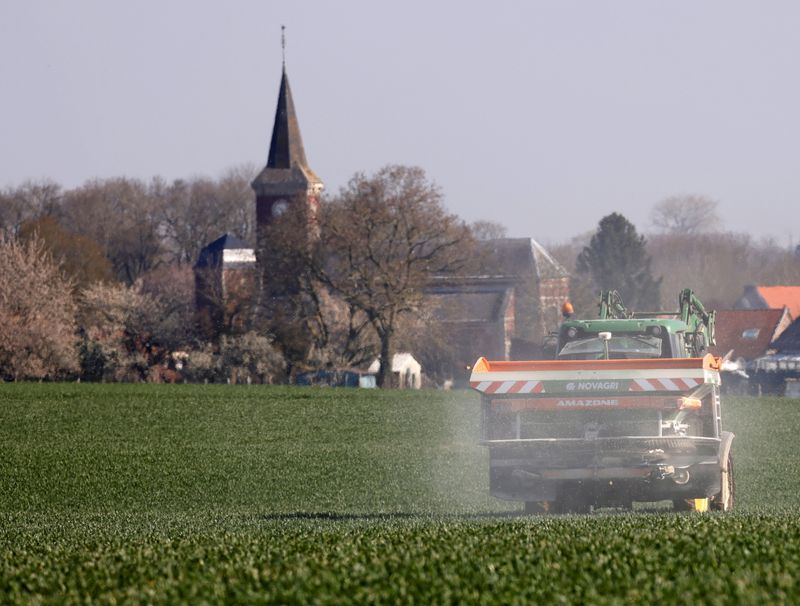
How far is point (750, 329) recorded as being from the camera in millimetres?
104312

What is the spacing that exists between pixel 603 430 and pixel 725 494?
199 centimetres

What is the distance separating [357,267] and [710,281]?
71.5 meters

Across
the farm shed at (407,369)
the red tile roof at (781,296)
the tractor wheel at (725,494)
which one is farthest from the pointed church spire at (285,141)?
the tractor wheel at (725,494)

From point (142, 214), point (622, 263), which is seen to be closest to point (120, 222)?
point (142, 214)

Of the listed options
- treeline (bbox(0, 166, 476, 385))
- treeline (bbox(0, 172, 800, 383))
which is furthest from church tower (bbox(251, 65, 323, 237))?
treeline (bbox(0, 166, 476, 385))

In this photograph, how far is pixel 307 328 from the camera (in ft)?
281

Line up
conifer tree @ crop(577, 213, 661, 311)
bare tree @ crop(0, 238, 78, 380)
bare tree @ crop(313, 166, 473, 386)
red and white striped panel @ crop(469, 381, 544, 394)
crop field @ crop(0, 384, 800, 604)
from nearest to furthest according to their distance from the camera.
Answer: crop field @ crop(0, 384, 800, 604) → red and white striped panel @ crop(469, 381, 544, 394) → bare tree @ crop(0, 238, 78, 380) → bare tree @ crop(313, 166, 473, 386) → conifer tree @ crop(577, 213, 661, 311)

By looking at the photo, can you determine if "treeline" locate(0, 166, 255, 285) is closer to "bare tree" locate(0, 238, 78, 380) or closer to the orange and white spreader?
"bare tree" locate(0, 238, 78, 380)

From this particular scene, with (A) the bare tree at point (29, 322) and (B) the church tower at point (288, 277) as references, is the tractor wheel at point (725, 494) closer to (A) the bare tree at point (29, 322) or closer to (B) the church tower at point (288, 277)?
(A) the bare tree at point (29, 322)

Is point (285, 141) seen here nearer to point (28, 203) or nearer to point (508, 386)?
point (28, 203)

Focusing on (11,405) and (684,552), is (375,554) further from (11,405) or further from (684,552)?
(11,405)

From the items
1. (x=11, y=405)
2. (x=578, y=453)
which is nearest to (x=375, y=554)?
(x=578, y=453)

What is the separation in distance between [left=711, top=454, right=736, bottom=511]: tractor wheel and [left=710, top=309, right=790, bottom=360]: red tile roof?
3353 inches

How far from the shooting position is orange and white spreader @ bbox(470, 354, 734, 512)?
17.0 m
